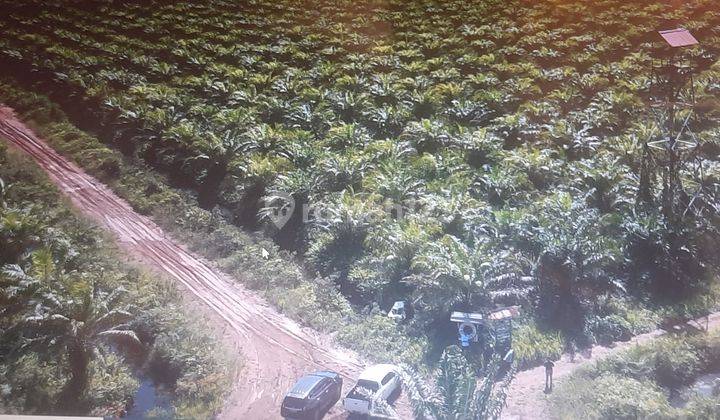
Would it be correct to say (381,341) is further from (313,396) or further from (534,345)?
(534,345)

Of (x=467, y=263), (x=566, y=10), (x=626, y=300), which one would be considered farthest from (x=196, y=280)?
(x=566, y=10)

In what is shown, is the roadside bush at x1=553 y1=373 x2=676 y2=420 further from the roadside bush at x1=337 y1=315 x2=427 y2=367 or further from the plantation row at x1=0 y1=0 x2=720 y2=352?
the roadside bush at x1=337 y1=315 x2=427 y2=367

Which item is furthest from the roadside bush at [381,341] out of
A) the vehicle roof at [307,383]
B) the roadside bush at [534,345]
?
the roadside bush at [534,345]

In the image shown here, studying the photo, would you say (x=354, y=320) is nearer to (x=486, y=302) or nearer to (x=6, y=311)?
(x=486, y=302)

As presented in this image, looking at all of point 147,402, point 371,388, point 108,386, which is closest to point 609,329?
point 371,388

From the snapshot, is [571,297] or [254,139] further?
[254,139]

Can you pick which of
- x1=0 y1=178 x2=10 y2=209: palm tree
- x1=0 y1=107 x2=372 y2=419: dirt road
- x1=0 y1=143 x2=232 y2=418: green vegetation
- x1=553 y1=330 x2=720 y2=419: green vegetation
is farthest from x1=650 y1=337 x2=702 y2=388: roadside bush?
x1=0 y1=178 x2=10 y2=209: palm tree

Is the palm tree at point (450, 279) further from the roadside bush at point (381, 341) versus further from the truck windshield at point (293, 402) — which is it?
the truck windshield at point (293, 402)
